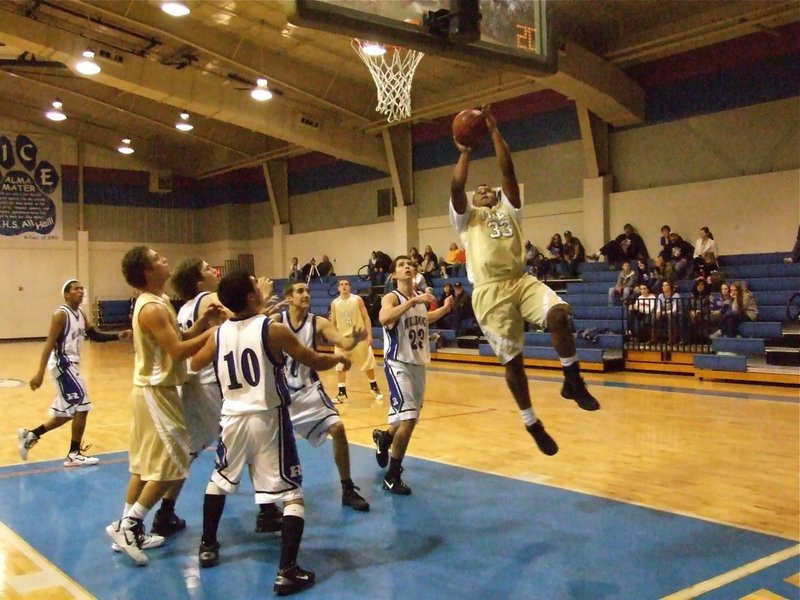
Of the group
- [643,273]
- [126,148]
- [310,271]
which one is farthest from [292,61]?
[126,148]

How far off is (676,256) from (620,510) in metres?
10.4

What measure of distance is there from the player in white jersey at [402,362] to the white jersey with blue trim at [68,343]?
9.57ft

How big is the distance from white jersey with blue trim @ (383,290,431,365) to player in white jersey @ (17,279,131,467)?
2.49 metres

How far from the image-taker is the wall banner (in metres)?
24.8

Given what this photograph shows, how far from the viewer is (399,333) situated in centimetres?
591

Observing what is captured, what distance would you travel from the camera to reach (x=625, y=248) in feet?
50.4

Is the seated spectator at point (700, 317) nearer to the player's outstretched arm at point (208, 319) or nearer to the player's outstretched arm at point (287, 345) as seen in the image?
the player's outstretched arm at point (208, 319)

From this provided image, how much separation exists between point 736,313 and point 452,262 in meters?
8.05

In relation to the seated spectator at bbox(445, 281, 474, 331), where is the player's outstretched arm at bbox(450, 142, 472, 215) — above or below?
above

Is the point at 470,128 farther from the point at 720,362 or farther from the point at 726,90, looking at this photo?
the point at 726,90

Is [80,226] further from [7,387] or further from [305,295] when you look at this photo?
[305,295]

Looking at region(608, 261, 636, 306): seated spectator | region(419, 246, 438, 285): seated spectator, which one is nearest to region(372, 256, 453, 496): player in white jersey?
region(608, 261, 636, 306): seated spectator

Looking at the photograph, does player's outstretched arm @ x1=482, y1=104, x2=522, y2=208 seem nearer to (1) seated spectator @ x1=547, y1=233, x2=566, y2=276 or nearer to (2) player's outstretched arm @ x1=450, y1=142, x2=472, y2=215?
(2) player's outstretched arm @ x1=450, y1=142, x2=472, y2=215

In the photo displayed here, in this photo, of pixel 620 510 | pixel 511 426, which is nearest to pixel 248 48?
pixel 511 426
